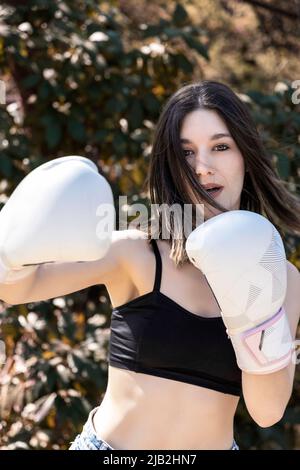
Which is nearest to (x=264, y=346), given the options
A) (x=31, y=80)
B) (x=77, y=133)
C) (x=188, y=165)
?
(x=188, y=165)

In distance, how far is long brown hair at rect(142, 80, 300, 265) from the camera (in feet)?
5.70

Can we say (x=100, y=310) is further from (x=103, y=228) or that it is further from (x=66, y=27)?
(x=103, y=228)

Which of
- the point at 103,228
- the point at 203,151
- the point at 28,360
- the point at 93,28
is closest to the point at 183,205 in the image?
the point at 203,151

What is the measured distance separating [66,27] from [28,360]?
3.88 ft

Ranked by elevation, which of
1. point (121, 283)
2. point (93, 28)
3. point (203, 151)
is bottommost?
point (121, 283)

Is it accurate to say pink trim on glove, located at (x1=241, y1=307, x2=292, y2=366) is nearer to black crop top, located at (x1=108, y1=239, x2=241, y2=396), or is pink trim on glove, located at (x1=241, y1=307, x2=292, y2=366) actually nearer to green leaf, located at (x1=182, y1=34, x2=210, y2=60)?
black crop top, located at (x1=108, y1=239, x2=241, y2=396)

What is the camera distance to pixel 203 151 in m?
1.74

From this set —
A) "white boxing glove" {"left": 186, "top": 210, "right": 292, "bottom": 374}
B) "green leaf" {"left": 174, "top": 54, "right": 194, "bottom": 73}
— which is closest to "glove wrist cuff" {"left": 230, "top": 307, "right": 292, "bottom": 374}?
"white boxing glove" {"left": 186, "top": 210, "right": 292, "bottom": 374}

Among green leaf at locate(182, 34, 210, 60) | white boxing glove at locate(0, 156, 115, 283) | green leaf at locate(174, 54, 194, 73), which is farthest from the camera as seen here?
green leaf at locate(174, 54, 194, 73)

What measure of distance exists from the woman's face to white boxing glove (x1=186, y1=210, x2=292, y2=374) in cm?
25

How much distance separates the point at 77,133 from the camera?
3.00m

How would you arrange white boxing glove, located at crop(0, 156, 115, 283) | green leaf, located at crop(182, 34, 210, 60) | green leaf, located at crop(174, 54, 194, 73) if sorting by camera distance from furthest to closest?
green leaf, located at crop(174, 54, 194, 73) → green leaf, located at crop(182, 34, 210, 60) → white boxing glove, located at crop(0, 156, 115, 283)

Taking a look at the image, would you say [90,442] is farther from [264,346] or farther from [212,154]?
[212,154]

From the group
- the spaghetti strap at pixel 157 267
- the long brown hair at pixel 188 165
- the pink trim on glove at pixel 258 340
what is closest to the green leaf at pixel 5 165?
the long brown hair at pixel 188 165
